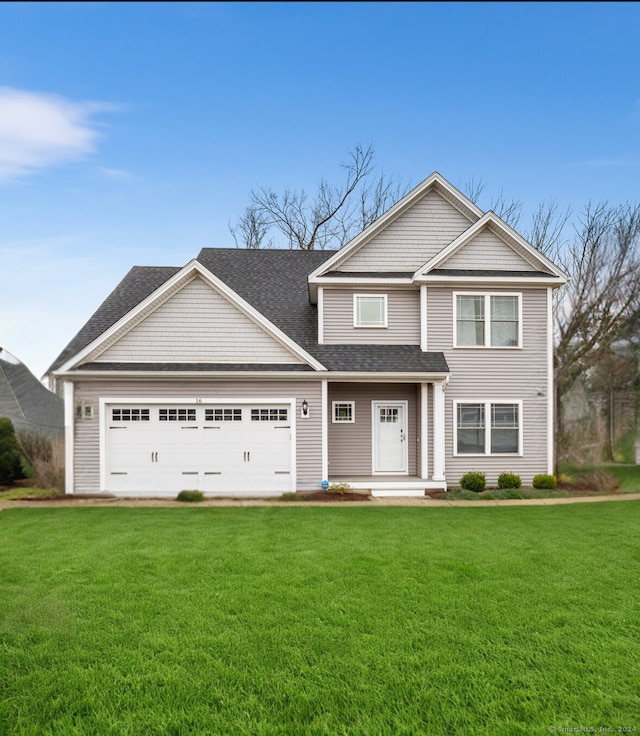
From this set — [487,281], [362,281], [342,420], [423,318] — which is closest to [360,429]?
[342,420]

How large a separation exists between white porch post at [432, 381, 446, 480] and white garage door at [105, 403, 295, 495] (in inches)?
165

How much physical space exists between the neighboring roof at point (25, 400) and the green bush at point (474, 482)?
43.3 ft

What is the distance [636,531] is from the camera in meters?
9.27

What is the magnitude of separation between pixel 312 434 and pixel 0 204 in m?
13.1

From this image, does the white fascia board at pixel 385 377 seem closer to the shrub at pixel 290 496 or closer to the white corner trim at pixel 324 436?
the white corner trim at pixel 324 436

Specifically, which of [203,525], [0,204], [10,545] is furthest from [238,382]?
[0,204]

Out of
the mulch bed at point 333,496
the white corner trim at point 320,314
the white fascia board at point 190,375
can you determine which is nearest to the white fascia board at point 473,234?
the white corner trim at point 320,314

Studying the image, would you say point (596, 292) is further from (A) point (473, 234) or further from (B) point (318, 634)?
(B) point (318, 634)

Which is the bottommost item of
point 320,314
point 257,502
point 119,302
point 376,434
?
point 257,502

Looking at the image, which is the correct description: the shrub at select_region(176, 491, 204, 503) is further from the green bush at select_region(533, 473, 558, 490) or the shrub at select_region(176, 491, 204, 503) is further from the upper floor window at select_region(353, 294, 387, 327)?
the green bush at select_region(533, 473, 558, 490)

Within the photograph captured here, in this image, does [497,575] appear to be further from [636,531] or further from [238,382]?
[238,382]

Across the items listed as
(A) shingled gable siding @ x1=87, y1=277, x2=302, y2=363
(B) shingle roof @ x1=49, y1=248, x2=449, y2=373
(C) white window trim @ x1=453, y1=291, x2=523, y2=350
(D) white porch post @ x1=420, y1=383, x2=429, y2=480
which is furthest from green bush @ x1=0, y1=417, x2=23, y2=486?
(C) white window trim @ x1=453, y1=291, x2=523, y2=350

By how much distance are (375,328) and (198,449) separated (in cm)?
628

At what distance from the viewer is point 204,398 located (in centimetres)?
1392
